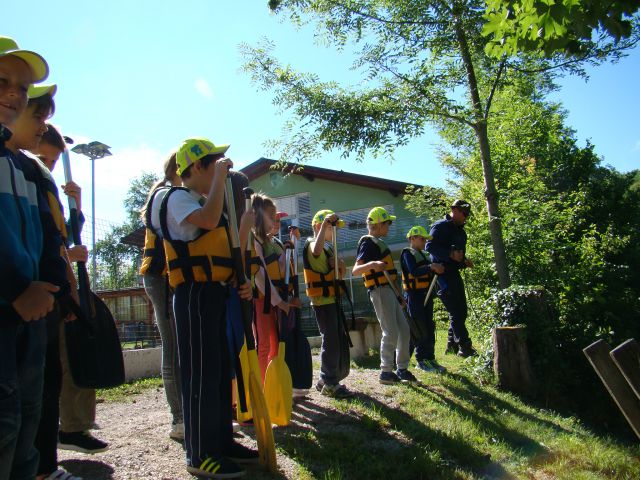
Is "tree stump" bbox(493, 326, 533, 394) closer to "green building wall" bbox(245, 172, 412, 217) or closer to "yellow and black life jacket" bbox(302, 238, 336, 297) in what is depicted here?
"yellow and black life jacket" bbox(302, 238, 336, 297)

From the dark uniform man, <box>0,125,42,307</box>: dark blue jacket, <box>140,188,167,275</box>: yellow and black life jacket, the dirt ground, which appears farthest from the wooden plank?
<box>0,125,42,307</box>: dark blue jacket

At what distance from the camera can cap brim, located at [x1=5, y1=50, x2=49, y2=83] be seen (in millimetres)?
2158

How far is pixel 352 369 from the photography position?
7047 millimetres

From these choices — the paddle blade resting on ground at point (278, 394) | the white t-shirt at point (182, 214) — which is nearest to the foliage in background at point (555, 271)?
the paddle blade resting on ground at point (278, 394)

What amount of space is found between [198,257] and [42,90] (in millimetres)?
1155

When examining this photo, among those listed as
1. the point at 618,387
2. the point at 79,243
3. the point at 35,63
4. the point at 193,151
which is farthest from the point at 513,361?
the point at 35,63

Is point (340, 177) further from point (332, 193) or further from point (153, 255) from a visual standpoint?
point (153, 255)

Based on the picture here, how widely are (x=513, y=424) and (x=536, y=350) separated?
65.9 inches

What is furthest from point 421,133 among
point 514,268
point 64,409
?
point 64,409

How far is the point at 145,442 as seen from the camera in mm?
3705

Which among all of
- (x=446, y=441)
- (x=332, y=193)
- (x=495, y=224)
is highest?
(x=332, y=193)

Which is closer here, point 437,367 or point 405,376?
point 405,376

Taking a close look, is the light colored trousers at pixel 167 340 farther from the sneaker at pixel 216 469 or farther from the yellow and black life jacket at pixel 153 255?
the sneaker at pixel 216 469

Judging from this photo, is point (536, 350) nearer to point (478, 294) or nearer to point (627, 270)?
point (478, 294)
